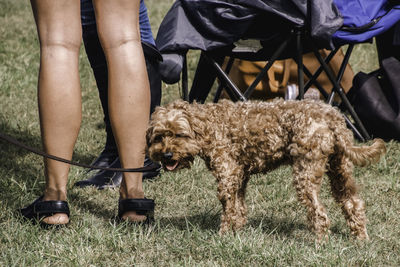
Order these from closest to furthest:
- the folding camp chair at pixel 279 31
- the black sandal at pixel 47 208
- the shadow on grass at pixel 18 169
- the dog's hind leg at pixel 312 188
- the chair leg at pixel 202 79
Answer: the dog's hind leg at pixel 312 188 → the black sandal at pixel 47 208 → the shadow on grass at pixel 18 169 → the folding camp chair at pixel 279 31 → the chair leg at pixel 202 79

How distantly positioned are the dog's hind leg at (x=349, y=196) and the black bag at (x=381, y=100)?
2.03 m

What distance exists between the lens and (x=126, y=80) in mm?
2867

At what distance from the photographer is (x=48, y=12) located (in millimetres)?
2691

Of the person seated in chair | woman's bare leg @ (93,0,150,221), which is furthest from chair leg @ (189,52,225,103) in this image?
woman's bare leg @ (93,0,150,221)

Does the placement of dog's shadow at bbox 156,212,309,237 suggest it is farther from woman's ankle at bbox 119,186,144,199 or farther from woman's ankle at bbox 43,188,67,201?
woman's ankle at bbox 43,188,67,201

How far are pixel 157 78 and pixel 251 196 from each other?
117 cm

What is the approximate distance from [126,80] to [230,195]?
2.66ft

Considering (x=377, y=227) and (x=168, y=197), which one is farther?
(x=168, y=197)

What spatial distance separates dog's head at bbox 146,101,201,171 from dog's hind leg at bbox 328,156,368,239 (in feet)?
2.43

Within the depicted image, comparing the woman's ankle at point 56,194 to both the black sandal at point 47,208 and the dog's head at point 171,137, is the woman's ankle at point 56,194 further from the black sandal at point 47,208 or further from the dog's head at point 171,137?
the dog's head at point 171,137

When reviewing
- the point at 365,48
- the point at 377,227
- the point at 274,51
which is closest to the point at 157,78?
the point at 274,51

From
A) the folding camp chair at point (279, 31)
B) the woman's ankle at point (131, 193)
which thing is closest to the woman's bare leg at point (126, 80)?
the woman's ankle at point (131, 193)

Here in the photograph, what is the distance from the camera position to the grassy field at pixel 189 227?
258cm

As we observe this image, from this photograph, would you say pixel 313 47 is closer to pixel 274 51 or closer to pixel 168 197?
pixel 274 51
